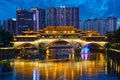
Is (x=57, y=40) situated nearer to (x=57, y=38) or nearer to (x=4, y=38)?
(x=57, y=38)

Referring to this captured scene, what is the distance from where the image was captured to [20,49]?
129m

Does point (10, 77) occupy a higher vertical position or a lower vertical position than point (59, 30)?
lower

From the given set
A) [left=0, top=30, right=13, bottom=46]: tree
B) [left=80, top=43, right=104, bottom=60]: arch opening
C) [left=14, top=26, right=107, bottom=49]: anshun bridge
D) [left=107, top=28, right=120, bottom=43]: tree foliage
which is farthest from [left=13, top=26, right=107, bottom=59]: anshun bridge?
[left=0, top=30, right=13, bottom=46]: tree

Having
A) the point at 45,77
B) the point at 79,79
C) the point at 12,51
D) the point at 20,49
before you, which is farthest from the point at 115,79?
the point at 20,49

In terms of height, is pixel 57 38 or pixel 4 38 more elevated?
pixel 57 38

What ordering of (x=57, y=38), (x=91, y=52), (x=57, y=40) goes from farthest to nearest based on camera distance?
(x=91, y=52) → (x=57, y=38) → (x=57, y=40)

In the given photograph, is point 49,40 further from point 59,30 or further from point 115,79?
point 115,79

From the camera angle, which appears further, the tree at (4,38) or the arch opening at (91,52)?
the tree at (4,38)

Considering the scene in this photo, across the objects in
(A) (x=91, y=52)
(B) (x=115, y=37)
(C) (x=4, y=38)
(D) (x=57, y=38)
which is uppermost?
(B) (x=115, y=37)

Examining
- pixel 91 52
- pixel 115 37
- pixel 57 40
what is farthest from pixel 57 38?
pixel 115 37

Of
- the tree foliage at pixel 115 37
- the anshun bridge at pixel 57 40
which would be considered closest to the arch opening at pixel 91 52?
the anshun bridge at pixel 57 40

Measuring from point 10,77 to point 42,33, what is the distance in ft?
335

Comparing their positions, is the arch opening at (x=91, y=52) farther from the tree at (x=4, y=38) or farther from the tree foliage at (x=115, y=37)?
the tree at (x=4, y=38)

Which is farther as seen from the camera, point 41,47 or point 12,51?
point 41,47
